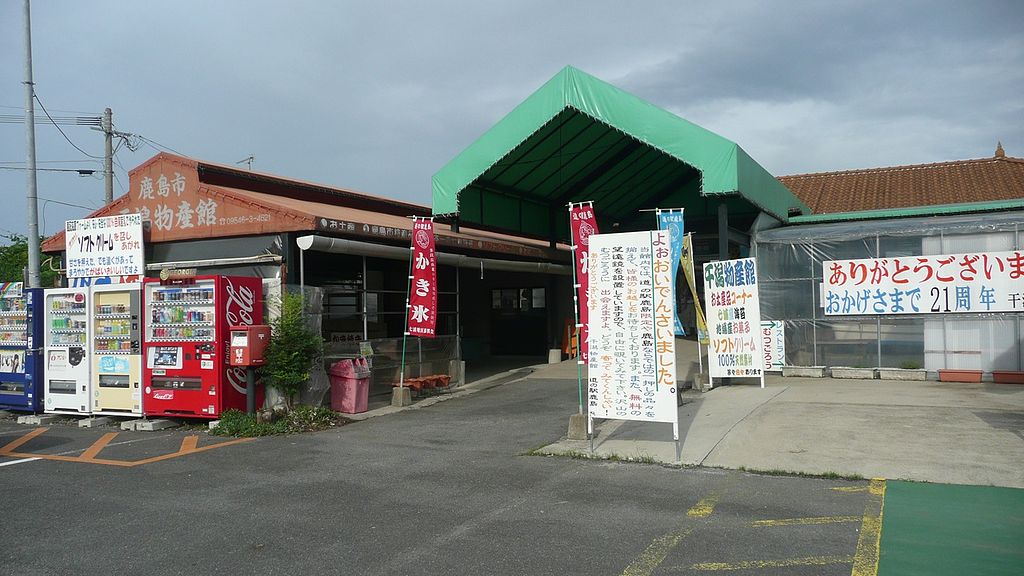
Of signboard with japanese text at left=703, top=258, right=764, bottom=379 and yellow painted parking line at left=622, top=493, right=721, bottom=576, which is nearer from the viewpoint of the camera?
yellow painted parking line at left=622, top=493, right=721, bottom=576

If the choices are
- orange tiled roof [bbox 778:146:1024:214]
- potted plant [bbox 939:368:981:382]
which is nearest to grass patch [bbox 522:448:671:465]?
potted plant [bbox 939:368:981:382]

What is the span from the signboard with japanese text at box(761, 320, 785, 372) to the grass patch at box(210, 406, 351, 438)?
9088mm

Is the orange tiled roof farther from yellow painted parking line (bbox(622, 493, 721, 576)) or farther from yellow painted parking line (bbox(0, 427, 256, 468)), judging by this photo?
yellow painted parking line (bbox(0, 427, 256, 468))

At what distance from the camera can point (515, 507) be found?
631 cm

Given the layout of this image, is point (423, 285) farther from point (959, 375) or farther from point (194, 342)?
point (959, 375)

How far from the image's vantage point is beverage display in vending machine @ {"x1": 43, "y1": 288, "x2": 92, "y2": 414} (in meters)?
11.6

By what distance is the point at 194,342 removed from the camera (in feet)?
34.9

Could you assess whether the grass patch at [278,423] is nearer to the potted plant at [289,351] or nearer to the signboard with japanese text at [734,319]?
the potted plant at [289,351]

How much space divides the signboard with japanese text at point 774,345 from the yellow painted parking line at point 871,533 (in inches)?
334

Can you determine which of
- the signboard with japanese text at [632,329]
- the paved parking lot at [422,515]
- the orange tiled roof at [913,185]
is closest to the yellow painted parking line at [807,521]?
the paved parking lot at [422,515]

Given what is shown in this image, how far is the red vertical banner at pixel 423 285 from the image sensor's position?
12.1m

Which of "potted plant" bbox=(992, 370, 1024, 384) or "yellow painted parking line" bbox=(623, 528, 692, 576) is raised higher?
"potted plant" bbox=(992, 370, 1024, 384)

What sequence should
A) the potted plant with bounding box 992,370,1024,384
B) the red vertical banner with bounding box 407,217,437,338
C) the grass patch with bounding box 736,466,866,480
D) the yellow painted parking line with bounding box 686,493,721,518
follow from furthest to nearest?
the potted plant with bounding box 992,370,1024,384 → the red vertical banner with bounding box 407,217,437,338 → the grass patch with bounding box 736,466,866,480 → the yellow painted parking line with bounding box 686,493,721,518

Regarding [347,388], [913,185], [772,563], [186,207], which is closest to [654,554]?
[772,563]
